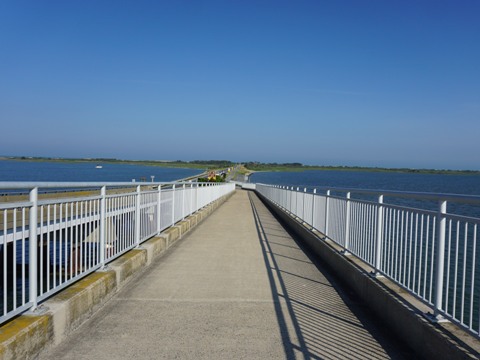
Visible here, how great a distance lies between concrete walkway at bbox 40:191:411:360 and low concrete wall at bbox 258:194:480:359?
0.19m

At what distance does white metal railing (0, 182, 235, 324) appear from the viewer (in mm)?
3947

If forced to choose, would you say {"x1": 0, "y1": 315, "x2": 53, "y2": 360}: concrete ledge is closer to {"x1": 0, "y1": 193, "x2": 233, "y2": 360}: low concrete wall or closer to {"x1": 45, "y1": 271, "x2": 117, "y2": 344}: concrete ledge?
{"x1": 0, "y1": 193, "x2": 233, "y2": 360}: low concrete wall

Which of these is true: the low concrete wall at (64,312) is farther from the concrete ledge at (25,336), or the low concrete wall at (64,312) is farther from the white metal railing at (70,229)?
the white metal railing at (70,229)

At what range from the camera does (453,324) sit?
4.02m

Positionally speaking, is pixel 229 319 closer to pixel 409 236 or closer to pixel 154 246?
pixel 409 236

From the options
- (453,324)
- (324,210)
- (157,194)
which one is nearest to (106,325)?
(453,324)

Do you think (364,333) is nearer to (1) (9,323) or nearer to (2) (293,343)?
(2) (293,343)

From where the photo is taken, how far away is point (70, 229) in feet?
16.7

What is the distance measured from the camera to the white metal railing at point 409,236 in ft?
13.5

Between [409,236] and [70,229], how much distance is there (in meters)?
4.40

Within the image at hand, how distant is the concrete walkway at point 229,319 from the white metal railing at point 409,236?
2.25 ft

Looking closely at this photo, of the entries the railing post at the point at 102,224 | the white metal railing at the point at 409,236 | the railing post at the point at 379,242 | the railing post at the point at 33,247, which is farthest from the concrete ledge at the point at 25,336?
the railing post at the point at 379,242

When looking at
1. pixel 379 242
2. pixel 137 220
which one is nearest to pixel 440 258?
pixel 379 242

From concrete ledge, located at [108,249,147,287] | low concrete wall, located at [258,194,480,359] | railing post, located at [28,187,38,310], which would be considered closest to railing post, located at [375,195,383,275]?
low concrete wall, located at [258,194,480,359]
